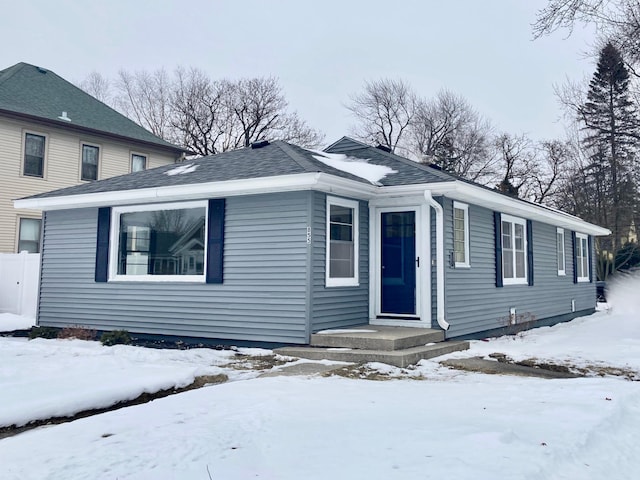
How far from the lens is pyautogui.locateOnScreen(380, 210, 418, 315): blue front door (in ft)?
28.2

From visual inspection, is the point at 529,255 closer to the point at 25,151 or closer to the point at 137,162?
the point at 137,162

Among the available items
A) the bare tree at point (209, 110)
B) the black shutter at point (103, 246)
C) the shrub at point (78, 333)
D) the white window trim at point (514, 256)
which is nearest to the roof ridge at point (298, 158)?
the black shutter at point (103, 246)

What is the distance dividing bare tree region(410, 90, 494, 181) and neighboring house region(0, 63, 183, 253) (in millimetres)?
18097

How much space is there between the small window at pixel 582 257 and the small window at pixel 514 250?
186 inches

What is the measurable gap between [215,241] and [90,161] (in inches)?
440

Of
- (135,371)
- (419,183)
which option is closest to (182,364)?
(135,371)

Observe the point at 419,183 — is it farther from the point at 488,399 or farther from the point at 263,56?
the point at 263,56

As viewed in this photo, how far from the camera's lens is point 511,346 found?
8977mm

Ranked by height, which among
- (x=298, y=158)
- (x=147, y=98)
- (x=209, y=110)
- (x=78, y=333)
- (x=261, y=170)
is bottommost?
(x=78, y=333)

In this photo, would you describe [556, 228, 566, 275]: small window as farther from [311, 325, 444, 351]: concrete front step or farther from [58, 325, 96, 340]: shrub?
[58, 325, 96, 340]: shrub

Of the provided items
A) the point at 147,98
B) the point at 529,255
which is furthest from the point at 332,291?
the point at 147,98

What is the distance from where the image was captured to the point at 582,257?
15.8 metres

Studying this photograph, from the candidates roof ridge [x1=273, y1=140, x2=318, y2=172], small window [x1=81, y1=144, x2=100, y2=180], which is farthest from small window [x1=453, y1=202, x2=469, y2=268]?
small window [x1=81, y1=144, x2=100, y2=180]

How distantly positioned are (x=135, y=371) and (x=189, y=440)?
266cm
